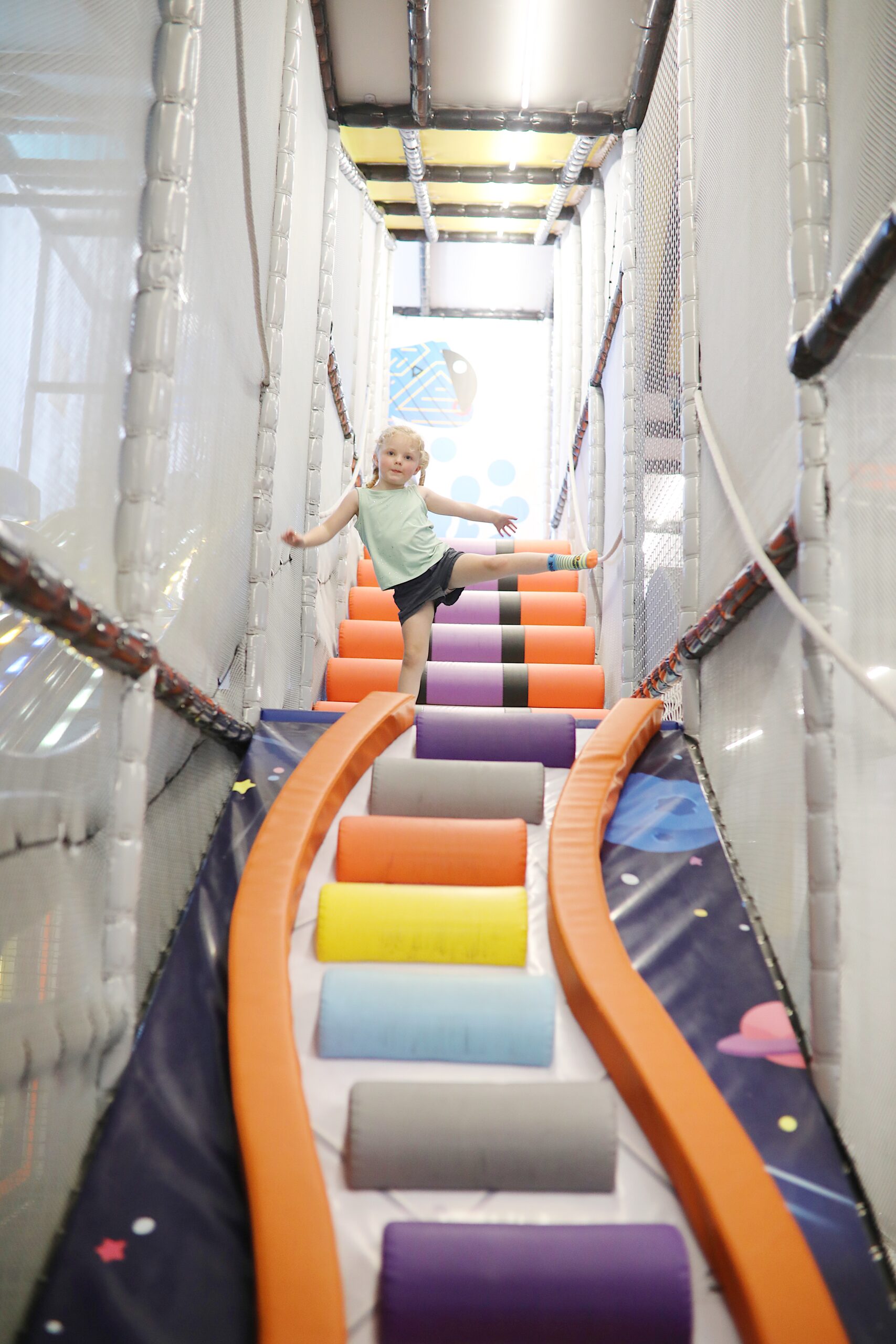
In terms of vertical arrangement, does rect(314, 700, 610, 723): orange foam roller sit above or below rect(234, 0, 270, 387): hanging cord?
below

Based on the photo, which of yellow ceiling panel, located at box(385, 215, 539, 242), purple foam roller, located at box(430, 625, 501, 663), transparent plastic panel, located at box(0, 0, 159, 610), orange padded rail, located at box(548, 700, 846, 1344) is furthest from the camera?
yellow ceiling panel, located at box(385, 215, 539, 242)

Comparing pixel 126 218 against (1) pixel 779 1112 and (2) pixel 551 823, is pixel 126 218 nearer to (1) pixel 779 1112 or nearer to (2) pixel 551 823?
(2) pixel 551 823

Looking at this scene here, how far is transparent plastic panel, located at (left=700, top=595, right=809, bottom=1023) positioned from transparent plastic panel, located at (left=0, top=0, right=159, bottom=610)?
1.12 metres

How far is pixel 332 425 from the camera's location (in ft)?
11.7

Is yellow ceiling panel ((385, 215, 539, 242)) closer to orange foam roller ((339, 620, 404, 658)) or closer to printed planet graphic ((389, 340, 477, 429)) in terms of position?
printed planet graphic ((389, 340, 477, 429))

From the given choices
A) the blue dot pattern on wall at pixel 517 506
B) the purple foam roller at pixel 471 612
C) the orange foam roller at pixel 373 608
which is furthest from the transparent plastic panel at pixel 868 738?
the blue dot pattern on wall at pixel 517 506

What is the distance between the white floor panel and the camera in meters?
1.15

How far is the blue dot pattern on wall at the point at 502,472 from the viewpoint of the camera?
21.9 ft

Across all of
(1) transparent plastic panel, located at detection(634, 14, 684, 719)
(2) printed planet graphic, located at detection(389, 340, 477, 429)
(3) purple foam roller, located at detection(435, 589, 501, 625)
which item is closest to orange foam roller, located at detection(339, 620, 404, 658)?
(3) purple foam roller, located at detection(435, 589, 501, 625)

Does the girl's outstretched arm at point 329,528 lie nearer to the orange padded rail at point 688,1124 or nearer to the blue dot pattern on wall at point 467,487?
the orange padded rail at point 688,1124

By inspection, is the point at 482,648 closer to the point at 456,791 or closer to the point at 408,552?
the point at 408,552

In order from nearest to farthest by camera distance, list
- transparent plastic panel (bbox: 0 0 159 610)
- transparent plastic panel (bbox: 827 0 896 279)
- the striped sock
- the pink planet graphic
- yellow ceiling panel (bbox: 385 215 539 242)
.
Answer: transparent plastic panel (bbox: 0 0 159 610)
transparent plastic panel (bbox: 827 0 896 279)
the pink planet graphic
the striped sock
yellow ceiling panel (bbox: 385 215 539 242)

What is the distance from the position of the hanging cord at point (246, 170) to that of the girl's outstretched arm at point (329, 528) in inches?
19.5

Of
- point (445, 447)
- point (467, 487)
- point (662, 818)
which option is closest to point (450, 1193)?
point (662, 818)
